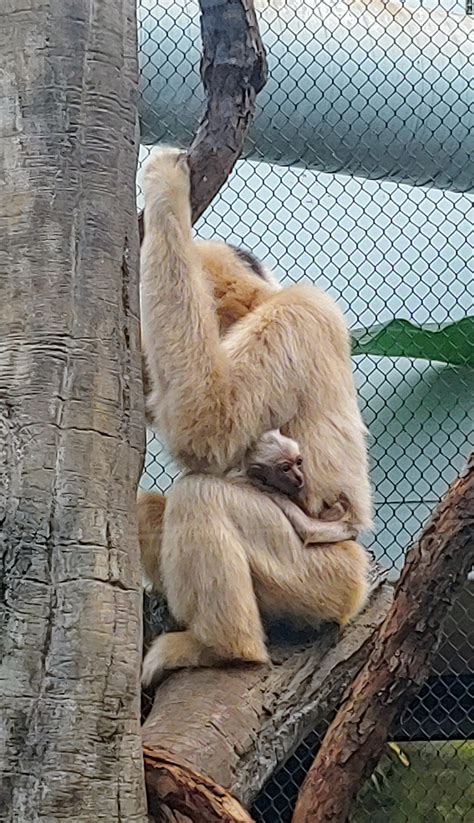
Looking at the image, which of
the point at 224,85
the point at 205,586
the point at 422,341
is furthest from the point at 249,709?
the point at 422,341

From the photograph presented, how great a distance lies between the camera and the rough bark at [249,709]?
2928 mm

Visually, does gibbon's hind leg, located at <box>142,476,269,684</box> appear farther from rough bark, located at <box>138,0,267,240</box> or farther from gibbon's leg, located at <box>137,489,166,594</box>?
rough bark, located at <box>138,0,267,240</box>

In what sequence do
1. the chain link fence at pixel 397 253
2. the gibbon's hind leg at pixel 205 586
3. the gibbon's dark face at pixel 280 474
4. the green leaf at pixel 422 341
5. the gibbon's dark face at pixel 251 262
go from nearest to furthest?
the gibbon's hind leg at pixel 205 586, the gibbon's dark face at pixel 280 474, the gibbon's dark face at pixel 251 262, the chain link fence at pixel 397 253, the green leaf at pixel 422 341

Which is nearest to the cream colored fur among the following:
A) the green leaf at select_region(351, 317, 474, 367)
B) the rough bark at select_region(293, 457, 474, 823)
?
the rough bark at select_region(293, 457, 474, 823)

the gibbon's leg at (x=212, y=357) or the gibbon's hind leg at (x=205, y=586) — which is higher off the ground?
the gibbon's leg at (x=212, y=357)

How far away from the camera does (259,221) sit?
5906 millimetres

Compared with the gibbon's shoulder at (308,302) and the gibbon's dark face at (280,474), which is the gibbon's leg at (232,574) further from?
the gibbon's shoulder at (308,302)

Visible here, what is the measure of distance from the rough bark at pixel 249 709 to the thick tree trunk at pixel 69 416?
0.38m

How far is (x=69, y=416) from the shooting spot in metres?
2.29

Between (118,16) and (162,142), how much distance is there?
9.30ft

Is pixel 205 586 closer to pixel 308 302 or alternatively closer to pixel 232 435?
pixel 232 435

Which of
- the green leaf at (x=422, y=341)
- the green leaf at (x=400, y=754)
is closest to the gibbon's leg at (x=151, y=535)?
the green leaf at (x=422, y=341)

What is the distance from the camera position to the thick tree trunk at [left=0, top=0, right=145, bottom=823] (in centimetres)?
216

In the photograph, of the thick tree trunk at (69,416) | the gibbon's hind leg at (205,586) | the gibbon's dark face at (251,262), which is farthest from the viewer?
the gibbon's dark face at (251,262)
